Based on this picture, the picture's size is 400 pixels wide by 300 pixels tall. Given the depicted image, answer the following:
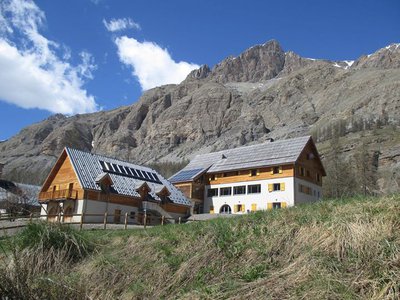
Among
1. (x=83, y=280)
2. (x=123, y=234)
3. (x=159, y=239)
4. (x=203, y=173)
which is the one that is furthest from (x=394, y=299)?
(x=203, y=173)

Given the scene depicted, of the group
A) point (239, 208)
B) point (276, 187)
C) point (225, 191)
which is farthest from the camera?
point (225, 191)

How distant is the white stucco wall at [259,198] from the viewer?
A: 53875 mm

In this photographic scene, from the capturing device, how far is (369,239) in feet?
34.3

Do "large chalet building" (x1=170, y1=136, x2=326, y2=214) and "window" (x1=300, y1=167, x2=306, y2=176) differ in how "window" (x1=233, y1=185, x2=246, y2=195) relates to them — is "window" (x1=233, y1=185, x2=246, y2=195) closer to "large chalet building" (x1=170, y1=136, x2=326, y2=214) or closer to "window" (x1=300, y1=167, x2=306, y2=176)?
"large chalet building" (x1=170, y1=136, x2=326, y2=214)

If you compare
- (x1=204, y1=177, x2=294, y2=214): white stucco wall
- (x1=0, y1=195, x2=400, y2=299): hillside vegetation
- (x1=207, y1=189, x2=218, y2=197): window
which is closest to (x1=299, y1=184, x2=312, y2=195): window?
(x1=204, y1=177, x2=294, y2=214): white stucco wall

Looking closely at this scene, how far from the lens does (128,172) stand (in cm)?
5466

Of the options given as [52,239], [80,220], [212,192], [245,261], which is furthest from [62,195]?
[245,261]

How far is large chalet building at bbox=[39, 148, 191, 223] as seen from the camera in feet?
156

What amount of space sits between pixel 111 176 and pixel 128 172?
12.4 ft

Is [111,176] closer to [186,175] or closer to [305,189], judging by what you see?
[186,175]

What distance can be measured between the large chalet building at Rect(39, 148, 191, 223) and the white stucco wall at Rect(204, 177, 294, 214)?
555 cm

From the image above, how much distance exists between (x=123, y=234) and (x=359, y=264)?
1227cm

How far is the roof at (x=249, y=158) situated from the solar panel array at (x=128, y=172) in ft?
21.5

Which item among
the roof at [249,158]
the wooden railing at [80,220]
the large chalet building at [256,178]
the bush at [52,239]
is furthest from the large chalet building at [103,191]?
the bush at [52,239]
